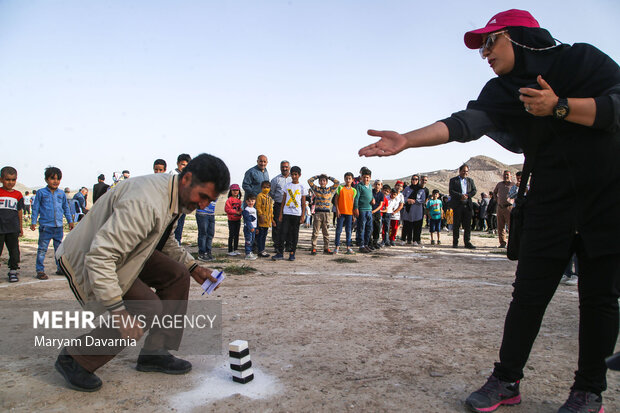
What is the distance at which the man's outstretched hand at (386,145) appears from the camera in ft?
7.16

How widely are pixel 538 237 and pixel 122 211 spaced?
2.35 metres

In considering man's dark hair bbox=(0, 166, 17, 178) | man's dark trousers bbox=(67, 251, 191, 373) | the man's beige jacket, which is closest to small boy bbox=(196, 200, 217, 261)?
man's dark hair bbox=(0, 166, 17, 178)

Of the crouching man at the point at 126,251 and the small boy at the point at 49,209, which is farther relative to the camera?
the small boy at the point at 49,209

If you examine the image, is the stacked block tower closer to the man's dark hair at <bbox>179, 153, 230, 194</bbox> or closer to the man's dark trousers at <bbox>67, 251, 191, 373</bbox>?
the man's dark trousers at <bbox>67, 251, 191, 373</bbox>

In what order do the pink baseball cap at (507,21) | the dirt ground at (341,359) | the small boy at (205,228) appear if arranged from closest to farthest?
the pink baseball cap at (507,21) → the dirt ground at (341,359) → the small boy at (205,228)

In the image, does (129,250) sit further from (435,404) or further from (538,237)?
(538,237)

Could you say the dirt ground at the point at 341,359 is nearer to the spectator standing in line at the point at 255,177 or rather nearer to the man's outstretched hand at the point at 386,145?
the man's outstretched hand at the point at 386,145

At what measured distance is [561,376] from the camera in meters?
2.71

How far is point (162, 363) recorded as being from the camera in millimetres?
2830

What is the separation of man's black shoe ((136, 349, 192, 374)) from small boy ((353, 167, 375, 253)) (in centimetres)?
787

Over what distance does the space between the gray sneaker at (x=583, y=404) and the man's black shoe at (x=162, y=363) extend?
2310 millimetres

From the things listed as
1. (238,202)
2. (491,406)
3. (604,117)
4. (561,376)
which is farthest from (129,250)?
(238,202)

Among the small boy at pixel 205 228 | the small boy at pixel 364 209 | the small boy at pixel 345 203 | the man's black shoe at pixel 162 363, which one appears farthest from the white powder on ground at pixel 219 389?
the small boy at pixel 364 209

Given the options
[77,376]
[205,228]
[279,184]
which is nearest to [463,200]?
[279,184]
